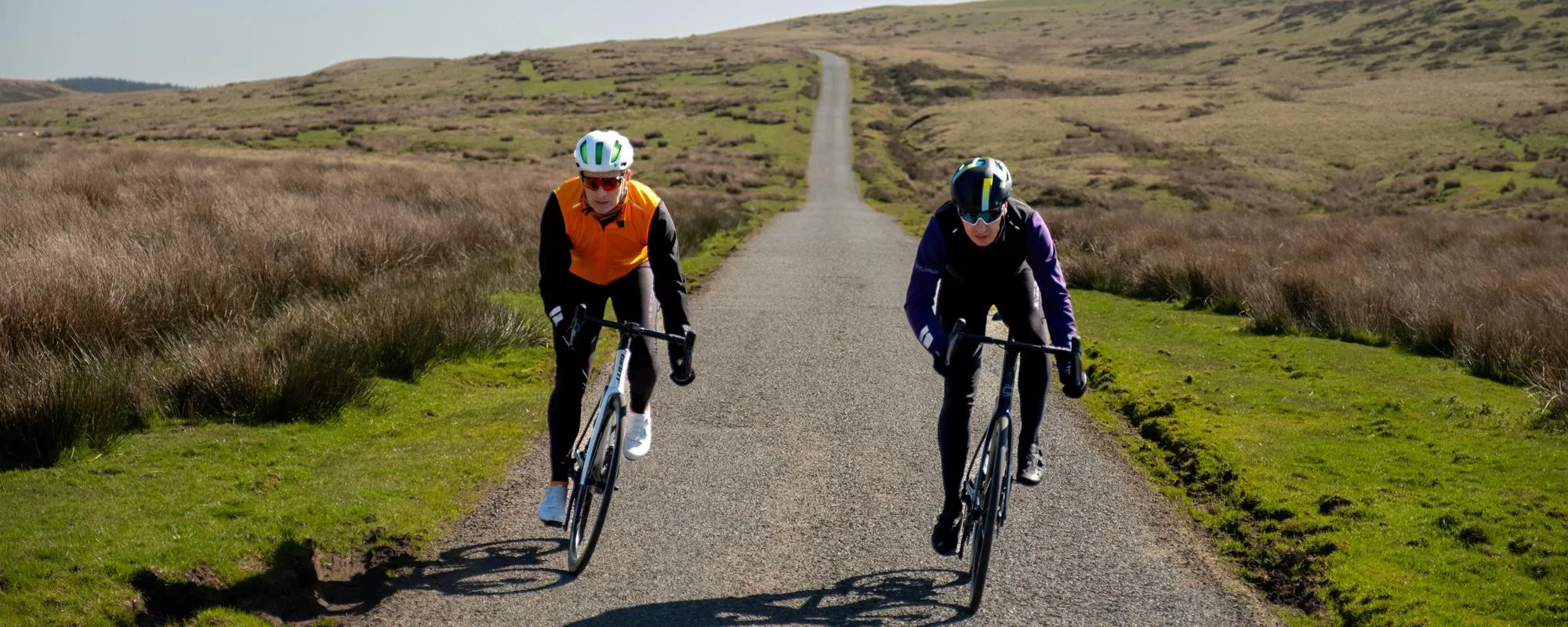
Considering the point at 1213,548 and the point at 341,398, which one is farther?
the point at 341,398

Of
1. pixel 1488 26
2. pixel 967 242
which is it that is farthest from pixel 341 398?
pixel 1488 26

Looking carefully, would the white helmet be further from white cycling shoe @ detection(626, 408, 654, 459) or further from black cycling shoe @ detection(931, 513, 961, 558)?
black cycling shoe @ detection(931, 513, 961, 558)

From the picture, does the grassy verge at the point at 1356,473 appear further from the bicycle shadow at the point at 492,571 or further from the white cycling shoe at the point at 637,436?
the bicycle shadow at the point at 492,571

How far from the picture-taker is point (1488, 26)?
105 m

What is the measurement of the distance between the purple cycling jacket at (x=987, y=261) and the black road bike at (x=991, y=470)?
196mm

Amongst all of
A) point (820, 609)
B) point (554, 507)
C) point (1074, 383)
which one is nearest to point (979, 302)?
point (1074, 383)

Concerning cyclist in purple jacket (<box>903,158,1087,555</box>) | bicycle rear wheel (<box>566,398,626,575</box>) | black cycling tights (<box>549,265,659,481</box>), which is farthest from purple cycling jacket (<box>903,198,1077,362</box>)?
bicycle rear wheel (<box>566,398,626,575</box>)

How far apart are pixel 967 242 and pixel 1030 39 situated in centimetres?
17776

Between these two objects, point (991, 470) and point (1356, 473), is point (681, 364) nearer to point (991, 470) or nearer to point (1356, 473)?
point (991, 470)

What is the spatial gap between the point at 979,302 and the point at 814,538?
166 cm

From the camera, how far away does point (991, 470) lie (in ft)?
18.1

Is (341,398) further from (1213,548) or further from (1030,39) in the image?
(1030,39)

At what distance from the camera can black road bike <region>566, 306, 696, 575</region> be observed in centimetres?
577

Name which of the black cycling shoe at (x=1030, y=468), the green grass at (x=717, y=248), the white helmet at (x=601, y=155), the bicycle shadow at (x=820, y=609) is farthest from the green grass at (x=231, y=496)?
the green grass at (x=717, y=248)
